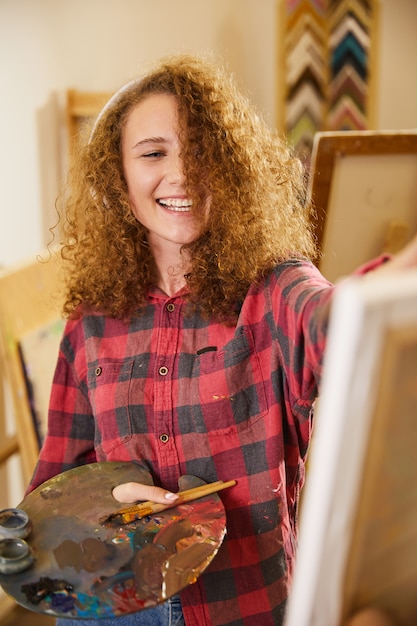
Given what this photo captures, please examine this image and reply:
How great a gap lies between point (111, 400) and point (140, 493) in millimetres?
196

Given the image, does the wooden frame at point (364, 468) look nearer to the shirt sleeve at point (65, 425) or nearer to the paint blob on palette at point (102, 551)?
the paint blob on palette at point (102, 551)

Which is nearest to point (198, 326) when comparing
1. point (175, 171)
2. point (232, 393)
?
point (232, 393)

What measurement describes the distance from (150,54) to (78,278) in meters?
1.60

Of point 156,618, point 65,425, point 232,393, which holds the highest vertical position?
point 232,393

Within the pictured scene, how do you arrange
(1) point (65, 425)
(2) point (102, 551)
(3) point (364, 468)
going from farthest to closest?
(1) point (65, 425) → (2) point (102, 551) → (3) point (364, 468)

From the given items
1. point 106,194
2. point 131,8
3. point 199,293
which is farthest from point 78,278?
point 131,8

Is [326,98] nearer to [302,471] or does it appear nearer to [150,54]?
[150,54]

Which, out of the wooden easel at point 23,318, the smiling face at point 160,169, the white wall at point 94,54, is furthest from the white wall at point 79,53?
the smiling face at point 160,169

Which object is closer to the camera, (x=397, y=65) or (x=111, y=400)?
(x=111, y=400)

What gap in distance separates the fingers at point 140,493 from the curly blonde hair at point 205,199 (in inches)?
10.9

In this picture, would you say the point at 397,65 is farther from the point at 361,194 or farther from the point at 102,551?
the point at 102,551

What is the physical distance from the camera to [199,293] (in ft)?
3.43

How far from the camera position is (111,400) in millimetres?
1045

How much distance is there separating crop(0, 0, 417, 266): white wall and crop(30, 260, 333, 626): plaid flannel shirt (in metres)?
1.61
